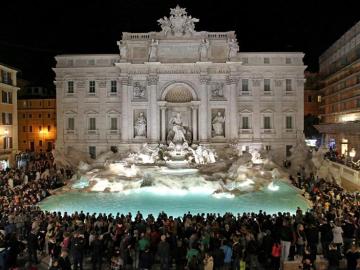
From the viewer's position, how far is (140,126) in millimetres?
41156

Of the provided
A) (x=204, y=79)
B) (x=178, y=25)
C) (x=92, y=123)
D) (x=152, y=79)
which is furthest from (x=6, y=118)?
(x=204, y=79)

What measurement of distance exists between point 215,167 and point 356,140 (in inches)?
671

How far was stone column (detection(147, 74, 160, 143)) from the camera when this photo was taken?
133 ft

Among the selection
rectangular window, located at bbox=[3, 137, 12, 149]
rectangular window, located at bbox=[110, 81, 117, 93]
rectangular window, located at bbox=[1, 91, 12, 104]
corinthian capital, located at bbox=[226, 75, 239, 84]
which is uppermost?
corinthian capital, located at bbox=[226, 75, 239, 84]

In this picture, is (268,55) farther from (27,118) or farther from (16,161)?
(27,118)

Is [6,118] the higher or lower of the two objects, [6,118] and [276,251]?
the higher

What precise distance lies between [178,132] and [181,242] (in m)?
27.2

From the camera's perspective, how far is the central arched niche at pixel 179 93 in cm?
4106

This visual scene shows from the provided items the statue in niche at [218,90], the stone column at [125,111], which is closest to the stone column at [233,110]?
the statue in niche at [218,90]

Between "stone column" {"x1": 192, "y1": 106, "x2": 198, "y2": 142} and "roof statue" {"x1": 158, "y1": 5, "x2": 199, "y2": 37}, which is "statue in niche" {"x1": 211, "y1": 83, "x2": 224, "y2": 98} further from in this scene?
"roof statue" {"x1": 158, "y1": 5, "x2": 199, "y2": 37}

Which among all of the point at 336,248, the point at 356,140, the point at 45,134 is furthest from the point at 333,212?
the point at 45,134

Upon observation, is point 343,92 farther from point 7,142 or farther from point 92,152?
point 7,142

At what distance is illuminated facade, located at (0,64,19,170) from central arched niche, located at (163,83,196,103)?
16.7 m

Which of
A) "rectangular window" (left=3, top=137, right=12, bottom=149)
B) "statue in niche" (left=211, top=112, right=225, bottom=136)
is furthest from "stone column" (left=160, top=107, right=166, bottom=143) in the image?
"rectangular window" (left=3, top=137, right=12, bottom=149)
